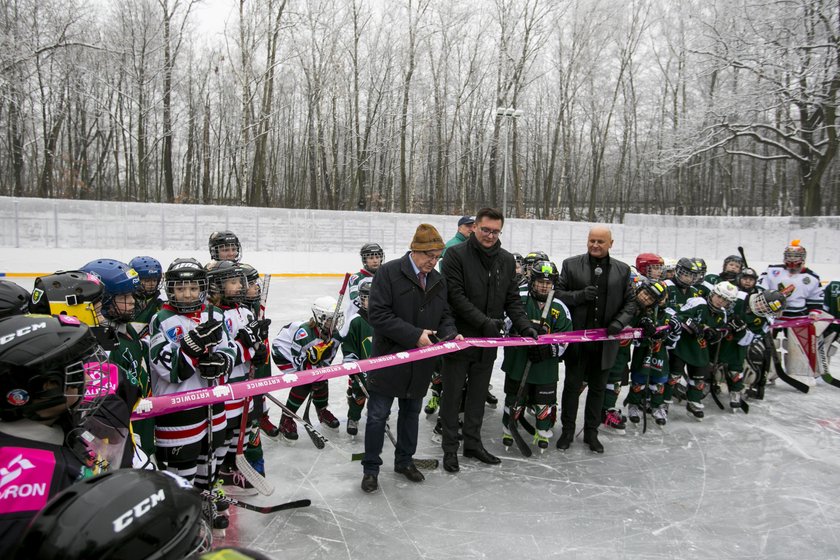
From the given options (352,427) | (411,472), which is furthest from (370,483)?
(352,427)

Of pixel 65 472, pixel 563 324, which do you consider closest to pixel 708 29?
pixel 563 324

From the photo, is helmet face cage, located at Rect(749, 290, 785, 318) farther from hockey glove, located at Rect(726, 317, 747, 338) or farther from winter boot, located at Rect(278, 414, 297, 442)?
winter boot, located at Rect(278, 414, 297, 442)

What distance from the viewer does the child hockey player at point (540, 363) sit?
4555 millimetres

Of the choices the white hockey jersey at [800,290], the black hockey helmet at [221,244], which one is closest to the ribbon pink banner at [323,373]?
the black hockey helmet at [221,244]

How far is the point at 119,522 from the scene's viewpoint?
99cm

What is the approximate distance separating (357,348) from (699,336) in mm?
3371

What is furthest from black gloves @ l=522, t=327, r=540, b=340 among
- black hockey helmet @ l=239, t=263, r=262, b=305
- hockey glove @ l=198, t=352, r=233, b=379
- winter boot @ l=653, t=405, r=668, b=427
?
hockey glove @ l=198, t=352, r=233, b=379

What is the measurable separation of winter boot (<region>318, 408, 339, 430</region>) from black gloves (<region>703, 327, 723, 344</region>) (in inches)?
146

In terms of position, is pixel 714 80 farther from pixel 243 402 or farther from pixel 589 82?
pixel 243 402

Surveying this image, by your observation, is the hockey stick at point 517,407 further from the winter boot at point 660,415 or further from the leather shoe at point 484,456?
the winter boot at point 660,415

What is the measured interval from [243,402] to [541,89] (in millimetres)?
35651

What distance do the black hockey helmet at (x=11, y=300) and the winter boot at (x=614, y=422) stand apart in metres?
4.64

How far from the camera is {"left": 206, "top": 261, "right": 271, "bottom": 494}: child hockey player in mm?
3419

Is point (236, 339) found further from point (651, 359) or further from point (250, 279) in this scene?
point (651, 359)
